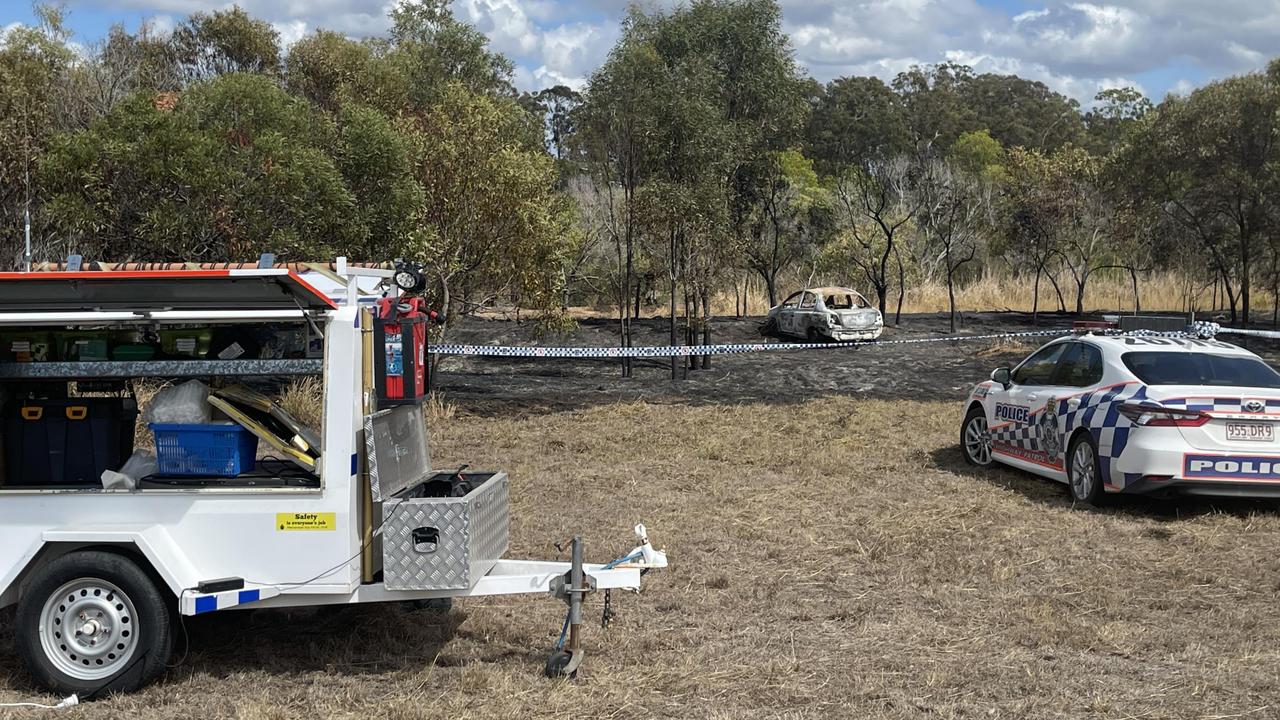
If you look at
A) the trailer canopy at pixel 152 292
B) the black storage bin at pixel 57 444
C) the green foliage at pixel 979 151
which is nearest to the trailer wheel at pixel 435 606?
the black storage bin at pixel 57 444

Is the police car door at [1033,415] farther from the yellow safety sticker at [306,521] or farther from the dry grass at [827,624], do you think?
the yellow safety sticker at [306,521]

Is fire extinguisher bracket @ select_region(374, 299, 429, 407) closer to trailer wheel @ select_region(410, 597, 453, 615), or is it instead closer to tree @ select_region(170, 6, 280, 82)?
trailer wheel @ select_region(410, 597, 453, 615)

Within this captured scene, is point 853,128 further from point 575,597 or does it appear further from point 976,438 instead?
point 575,597

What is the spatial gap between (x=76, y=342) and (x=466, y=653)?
8.27 feet

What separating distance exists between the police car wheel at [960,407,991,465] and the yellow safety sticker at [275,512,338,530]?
7.88 meters

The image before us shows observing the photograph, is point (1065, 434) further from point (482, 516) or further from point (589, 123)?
point (589, 123)

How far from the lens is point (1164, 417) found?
9.08 meters

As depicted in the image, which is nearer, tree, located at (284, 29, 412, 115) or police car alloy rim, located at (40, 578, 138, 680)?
police car alloy rim, located at (40, 578, 138, 680)

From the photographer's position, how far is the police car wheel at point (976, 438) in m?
11.8

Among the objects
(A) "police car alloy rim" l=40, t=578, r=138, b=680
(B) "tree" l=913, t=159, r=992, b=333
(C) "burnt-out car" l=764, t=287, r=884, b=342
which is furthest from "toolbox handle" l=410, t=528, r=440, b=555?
(B) "tree" l=913, t=159, r=992, b=333

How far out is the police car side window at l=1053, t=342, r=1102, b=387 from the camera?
33.0ft

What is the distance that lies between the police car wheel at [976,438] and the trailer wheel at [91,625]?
8.48 meters

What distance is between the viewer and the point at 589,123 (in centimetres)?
2011

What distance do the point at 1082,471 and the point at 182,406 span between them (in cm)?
720
